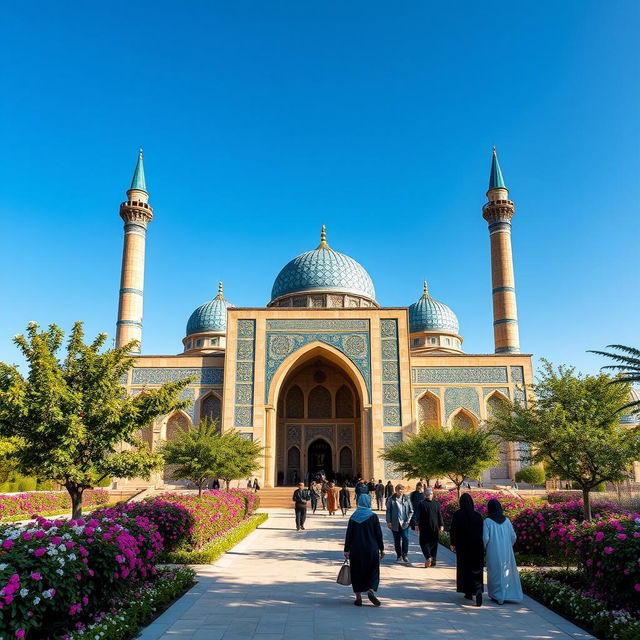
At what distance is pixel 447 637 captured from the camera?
190 inches

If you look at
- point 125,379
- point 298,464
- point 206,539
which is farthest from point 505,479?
point 206,539

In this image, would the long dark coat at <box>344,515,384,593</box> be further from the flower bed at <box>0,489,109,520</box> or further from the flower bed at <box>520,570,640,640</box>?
the flower bed at <box>0,489,109,520</box>

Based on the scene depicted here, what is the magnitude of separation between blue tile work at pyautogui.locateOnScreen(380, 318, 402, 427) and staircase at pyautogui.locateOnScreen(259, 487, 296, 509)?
4852 millimetres

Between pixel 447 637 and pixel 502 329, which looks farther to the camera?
pixel 502 329

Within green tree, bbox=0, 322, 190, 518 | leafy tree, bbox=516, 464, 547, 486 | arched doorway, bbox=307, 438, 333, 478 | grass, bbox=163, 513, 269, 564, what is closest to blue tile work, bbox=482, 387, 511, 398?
leafy tree, bbox=516, 464, 547, 486

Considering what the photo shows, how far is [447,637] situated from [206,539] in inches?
234

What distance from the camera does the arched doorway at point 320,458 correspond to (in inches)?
1090

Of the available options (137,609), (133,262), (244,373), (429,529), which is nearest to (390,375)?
(244,373)

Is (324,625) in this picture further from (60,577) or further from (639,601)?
(639,601)

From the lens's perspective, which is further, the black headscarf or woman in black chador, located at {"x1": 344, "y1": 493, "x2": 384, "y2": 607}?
the black headscarf

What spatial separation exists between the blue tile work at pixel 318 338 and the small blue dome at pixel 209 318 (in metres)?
7.57

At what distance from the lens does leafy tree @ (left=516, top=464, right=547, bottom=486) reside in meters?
23.3

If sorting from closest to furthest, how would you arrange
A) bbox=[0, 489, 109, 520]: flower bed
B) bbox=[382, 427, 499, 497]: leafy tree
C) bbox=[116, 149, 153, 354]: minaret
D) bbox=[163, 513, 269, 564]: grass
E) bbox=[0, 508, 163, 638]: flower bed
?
bbox=[0, 508, 163, 638]: flower bed, bbox=[163, 513, 269, 564]: grass, bbox=[382, 427, 499, 497]: leafy tree, bbox=[0, 489, 109, 520]: flower bed, bbox=[116, 149, 153, 354]: minaret

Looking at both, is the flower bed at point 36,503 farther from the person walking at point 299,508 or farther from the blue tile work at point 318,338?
the blue tile work at point 318,338
